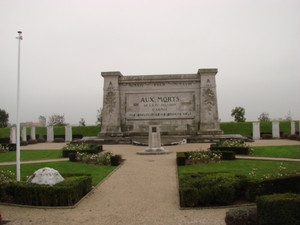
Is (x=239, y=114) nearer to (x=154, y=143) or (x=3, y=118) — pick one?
(x=154, y=143)

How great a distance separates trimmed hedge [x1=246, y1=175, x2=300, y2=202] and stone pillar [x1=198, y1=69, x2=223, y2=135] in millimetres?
21568

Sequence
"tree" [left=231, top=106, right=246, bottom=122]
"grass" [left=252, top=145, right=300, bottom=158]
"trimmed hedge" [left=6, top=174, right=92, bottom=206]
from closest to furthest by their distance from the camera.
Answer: "trimmed hedge" [left=6, top=174, right=92, bottom=206], "grass" [left=252, top=145, right=300, bottom=158], "tree" [left=231, top=106, right=246, bottom=122]

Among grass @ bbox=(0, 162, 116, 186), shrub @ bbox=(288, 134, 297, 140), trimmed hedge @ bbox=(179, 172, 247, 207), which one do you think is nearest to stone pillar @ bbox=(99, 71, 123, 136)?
grass @ bbox=(0, 162, 116, 186)

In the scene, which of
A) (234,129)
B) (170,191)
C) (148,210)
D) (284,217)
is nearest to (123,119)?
(234,129)

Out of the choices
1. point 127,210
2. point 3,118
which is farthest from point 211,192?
point 3,118

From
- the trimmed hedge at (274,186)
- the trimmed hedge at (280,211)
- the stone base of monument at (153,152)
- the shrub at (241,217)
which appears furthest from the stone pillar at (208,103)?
the trimmed hedge at (280,211)

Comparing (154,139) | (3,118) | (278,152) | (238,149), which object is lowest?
(278,152)

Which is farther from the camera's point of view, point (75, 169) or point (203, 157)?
point (203, 157)

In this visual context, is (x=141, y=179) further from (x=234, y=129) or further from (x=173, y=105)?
(x=234, y=129)

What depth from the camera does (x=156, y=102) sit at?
32.4 metres

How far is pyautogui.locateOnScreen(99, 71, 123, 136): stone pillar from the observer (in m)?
32.2

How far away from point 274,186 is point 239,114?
51.1 meters

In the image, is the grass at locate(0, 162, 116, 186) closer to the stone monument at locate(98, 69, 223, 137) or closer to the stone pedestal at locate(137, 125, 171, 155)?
the stone pedestal at locate(137, 125, 171, 155)

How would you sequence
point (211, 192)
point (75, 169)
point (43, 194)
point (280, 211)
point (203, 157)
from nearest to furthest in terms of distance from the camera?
point (280, 211) < point (211, 192) < point (43, 194) < point (75, 169) < point (203, 157)
